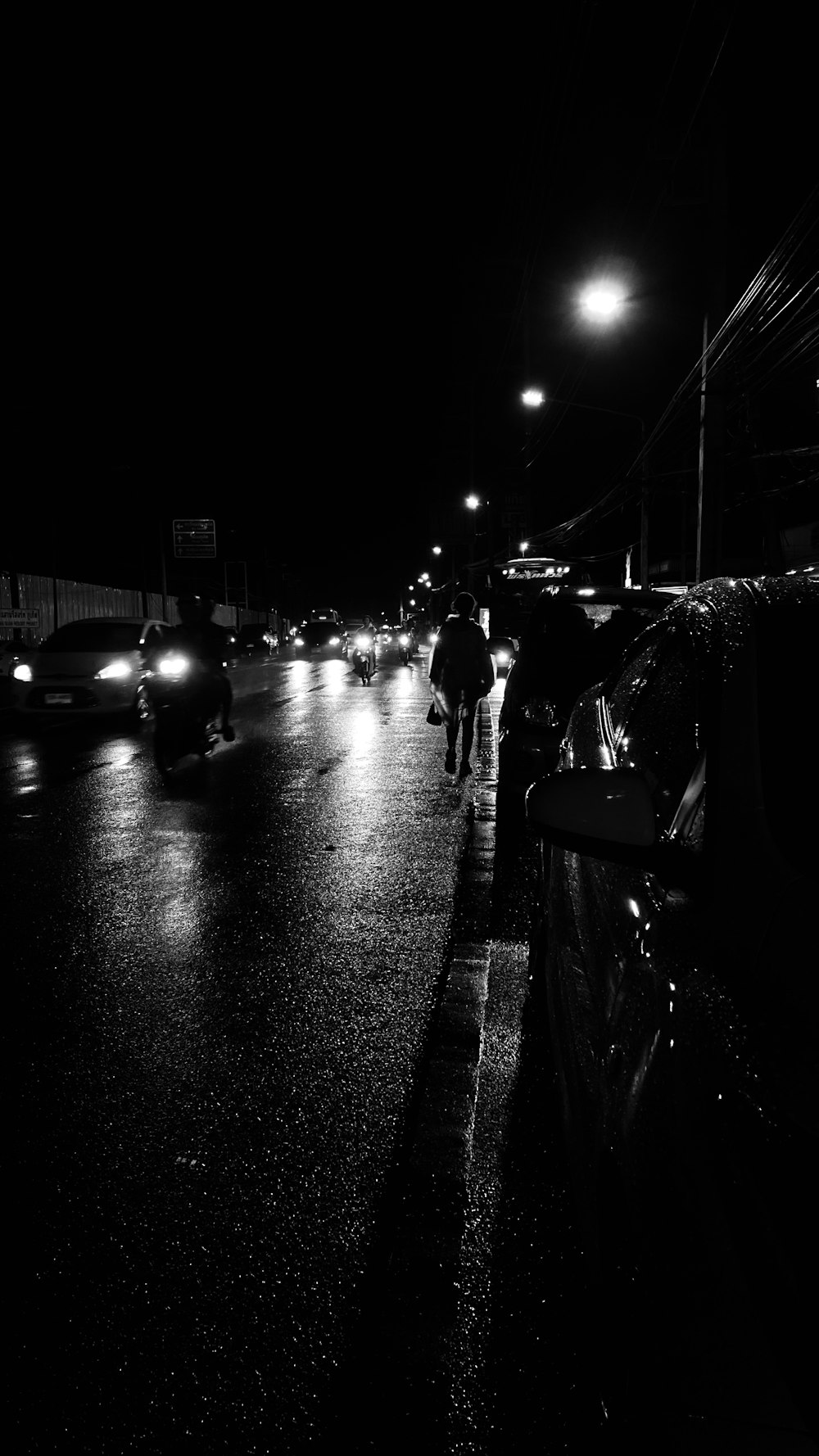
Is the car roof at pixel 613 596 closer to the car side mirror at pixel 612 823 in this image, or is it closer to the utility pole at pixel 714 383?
the car side mirror at pixel 612 823

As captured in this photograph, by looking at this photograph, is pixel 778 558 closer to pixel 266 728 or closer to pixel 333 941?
pixel 266 728

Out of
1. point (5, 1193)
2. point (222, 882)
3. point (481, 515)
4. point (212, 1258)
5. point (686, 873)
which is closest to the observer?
point (686, 873)

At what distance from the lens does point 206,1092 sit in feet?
11.4

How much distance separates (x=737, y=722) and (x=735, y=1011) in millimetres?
692

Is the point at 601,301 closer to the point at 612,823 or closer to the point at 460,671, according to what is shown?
the point at 460,671

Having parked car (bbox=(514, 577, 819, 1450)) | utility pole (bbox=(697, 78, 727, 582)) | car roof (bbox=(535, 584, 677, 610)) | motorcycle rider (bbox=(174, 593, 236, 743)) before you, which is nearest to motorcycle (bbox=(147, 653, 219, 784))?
motorcycle rider (bbox=(174, 593, 236, 743))

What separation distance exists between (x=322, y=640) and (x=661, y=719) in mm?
40109

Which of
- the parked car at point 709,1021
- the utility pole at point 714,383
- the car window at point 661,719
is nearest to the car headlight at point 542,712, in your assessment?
the car window at point 661,719

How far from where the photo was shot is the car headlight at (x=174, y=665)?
36.6 ft

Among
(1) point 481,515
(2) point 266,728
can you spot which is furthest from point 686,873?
(1) point 481,515

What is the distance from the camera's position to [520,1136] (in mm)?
3170

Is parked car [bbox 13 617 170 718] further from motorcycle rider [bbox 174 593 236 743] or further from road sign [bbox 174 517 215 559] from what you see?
road sign [bbox 174 517 215 559]

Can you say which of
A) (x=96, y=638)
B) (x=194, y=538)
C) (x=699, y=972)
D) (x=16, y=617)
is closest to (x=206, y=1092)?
(x=699, y=972)

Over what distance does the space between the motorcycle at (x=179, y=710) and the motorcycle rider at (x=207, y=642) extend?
0.33 feet
